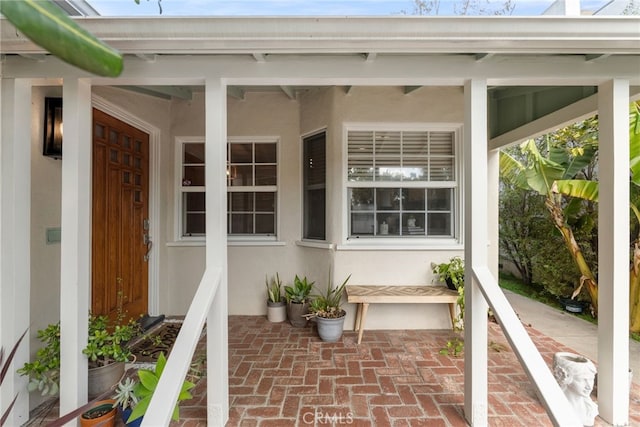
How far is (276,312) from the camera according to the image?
3.73 metres

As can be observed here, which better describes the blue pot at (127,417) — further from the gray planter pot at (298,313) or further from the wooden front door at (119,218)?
the gray planter pot at (298,313)

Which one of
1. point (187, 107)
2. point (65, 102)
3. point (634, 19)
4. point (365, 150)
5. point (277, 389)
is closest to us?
point (634, 19)

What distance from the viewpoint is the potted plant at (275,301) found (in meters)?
3.74

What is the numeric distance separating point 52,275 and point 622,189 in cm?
423

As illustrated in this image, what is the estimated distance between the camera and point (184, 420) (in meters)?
1.99

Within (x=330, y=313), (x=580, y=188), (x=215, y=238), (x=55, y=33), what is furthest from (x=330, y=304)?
(x=580, y=188)

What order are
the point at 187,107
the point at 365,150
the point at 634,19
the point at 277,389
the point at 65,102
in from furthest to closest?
the point at 187,107 < the point at 365,150 < the point at 277,389 < the point at 65,102 < the point at 634,19

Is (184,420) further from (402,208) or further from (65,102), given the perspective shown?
(402,208)

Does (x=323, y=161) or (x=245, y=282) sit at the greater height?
(x=323, y=161)

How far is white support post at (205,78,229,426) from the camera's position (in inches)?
75.8

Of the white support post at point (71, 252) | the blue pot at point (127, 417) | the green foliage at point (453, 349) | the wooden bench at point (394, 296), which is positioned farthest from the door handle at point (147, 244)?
the green foliage at point (453, 349)

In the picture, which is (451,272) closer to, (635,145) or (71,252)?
(635,145)

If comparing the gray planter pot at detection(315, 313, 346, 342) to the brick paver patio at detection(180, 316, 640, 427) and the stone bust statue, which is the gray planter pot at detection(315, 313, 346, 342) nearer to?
the brick paver patio at detection(180, 316, 640, 427)

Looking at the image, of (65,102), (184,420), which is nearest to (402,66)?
(65,102)
